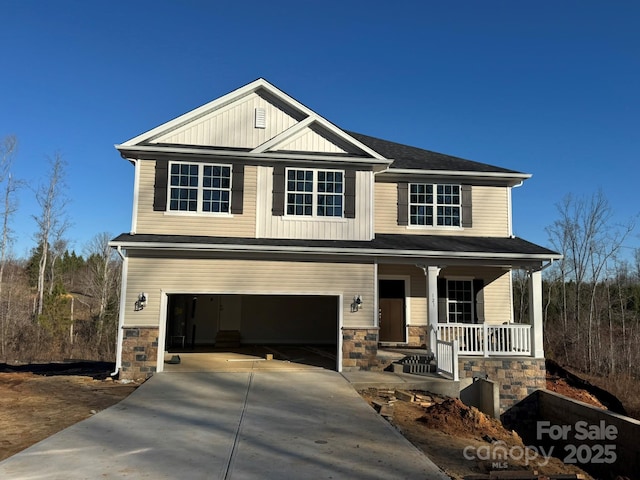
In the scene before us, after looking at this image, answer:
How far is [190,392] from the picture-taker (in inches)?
367

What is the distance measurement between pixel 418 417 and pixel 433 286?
466 centimetres

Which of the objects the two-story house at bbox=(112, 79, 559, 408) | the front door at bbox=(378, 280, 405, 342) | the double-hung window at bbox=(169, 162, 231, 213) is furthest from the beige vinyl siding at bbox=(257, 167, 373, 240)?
the front door at bbox=(378, 280, 405, 342)

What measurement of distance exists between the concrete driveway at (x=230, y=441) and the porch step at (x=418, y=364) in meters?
2.64

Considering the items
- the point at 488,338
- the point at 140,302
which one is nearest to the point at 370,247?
the point at 488,338

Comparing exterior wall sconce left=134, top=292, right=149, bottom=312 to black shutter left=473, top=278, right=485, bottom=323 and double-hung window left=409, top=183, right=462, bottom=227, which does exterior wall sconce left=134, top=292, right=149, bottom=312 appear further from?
black shutter left=473, top=278, right=485, bottom=323

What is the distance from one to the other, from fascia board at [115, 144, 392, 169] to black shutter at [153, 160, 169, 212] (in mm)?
352

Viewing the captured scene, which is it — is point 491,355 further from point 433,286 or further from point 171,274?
point 171,274

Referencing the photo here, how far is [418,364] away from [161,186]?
27.4ft

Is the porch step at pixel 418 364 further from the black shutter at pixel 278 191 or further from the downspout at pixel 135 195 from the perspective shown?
the downspout at pixel 135 195

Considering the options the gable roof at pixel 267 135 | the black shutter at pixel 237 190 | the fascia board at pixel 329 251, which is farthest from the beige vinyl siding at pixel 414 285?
the black shutter at pixel 237 190

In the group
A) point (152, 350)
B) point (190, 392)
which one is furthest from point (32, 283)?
point (190, 392)

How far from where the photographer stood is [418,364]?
458 inches

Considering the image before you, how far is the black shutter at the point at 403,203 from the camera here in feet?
47.2

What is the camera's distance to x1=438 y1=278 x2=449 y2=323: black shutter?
1466 centimetres
